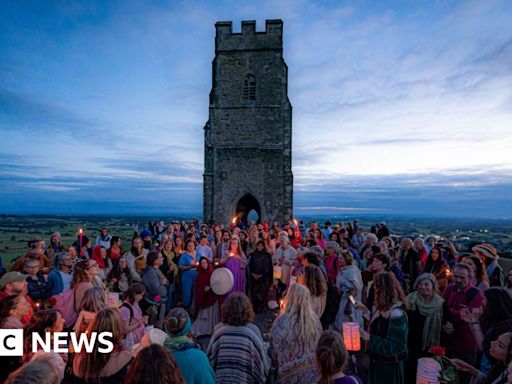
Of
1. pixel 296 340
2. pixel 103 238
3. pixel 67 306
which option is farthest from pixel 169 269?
pixel 296 340

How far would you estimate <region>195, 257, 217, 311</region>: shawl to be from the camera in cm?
727

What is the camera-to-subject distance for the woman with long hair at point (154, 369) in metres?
2.15

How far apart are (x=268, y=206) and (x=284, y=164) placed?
267cm

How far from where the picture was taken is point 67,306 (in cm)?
462

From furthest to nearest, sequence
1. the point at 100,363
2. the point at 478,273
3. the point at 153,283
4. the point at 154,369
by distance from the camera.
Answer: the point at 153,283
the point at 478,273
the point at 100,363
the point at 154,369

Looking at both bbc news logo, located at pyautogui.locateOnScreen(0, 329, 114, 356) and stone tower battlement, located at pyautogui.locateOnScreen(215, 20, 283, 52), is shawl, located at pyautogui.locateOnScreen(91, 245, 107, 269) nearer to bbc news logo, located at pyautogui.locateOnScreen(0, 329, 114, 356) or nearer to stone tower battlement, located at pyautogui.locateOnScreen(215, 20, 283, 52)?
bbc news logo, located at pyautogui.locateOnScreen(0, 329, 114, 356)

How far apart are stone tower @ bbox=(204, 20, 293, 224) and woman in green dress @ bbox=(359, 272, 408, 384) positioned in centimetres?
1657

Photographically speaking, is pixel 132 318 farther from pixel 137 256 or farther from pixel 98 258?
pixel 98 258

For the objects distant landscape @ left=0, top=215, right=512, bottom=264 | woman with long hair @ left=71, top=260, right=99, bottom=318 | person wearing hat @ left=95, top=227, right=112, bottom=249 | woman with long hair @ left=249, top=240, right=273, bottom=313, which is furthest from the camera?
distant landscape @ left=0, top=215, right=512, bottom=264

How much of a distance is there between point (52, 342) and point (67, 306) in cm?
156

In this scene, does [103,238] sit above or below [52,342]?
above

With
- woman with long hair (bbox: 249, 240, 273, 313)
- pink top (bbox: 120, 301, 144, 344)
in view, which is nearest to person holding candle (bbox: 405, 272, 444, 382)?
pink top (bbox: 120, 301, 144, 344)

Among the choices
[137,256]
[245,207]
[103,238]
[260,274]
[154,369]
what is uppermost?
[245,207]

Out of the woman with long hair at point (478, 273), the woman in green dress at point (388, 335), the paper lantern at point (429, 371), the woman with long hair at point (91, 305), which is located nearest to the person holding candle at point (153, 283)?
the woman with long hair at point (91, 305)
